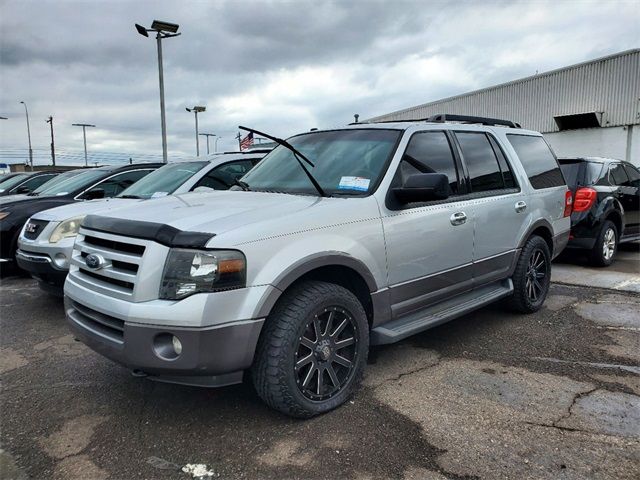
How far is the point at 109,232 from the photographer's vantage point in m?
2.86

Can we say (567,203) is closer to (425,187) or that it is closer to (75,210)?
(425,187)

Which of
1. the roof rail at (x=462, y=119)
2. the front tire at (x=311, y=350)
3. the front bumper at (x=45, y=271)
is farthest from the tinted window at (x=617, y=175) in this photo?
the front bumper at (x=45, y=271)

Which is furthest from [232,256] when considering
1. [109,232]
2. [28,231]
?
[28,231]

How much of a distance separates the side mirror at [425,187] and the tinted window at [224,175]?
307cm


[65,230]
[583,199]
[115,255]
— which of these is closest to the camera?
[115,255]

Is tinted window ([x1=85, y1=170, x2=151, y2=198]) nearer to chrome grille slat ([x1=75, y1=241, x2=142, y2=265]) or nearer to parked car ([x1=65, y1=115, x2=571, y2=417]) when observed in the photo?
parked car ([x1=65, y1=115, x2=571, y2=417])

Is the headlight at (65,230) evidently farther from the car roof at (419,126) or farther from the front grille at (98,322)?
the car roof at (419,126)

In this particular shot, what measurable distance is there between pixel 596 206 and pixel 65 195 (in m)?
7.71

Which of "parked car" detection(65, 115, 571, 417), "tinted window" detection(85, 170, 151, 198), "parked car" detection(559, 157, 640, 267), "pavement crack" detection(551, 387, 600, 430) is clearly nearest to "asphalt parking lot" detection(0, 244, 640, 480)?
"pavement crack" detection(551, 387, 600, 430)

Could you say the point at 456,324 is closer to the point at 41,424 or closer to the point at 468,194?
the point at 468,194

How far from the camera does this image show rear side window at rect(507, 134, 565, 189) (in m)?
4.93

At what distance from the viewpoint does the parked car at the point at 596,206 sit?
6.88 meters

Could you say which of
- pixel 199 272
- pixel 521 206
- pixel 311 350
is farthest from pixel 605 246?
pixel 199 272

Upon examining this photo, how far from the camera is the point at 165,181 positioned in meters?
6.15
